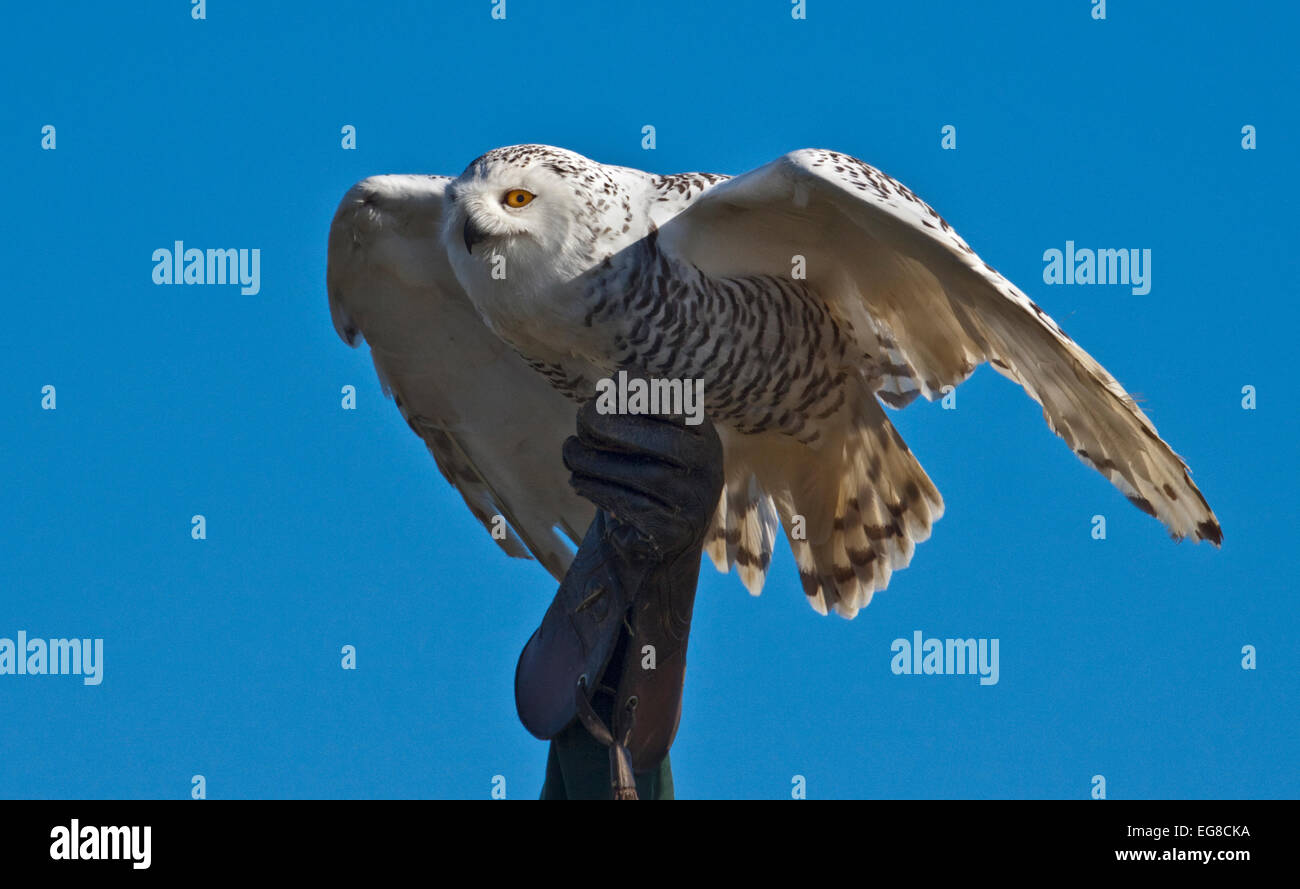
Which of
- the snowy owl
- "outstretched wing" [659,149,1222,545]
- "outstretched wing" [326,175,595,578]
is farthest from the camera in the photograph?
"outstretched wing" [326,175,595,578]

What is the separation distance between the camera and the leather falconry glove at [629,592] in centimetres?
525

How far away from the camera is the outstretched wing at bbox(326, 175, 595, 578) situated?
6664mm

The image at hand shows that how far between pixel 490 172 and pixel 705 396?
107 cm

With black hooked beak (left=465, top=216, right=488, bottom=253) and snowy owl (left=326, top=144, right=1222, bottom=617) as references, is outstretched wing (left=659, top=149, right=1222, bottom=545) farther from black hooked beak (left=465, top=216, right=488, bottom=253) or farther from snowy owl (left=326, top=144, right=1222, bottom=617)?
black hooked beak (left=465, top=216, right=488, bottom=253)

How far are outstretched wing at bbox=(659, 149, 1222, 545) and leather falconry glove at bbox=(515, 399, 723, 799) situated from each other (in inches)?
31.3

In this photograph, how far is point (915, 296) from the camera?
235 inches

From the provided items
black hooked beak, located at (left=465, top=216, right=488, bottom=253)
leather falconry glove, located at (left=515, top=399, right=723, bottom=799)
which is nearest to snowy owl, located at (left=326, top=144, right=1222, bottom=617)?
black hooked beak, located at (left=465, top=216, right=488, bottom=253)

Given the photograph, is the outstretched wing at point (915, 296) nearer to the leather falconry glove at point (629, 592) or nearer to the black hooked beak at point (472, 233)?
the black hooked beak at point (472, 233)

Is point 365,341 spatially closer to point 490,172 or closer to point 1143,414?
point 490,172

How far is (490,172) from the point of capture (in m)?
5.80

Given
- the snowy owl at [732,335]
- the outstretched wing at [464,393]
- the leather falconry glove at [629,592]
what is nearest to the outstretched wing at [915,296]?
the snowy owl at [732,335]
